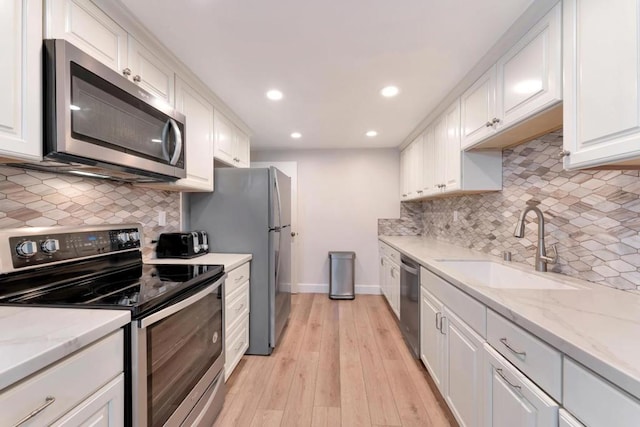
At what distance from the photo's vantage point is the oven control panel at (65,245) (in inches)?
43.6

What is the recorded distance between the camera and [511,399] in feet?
3.22

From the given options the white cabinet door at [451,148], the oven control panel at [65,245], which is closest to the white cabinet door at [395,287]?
the white cabinet door at [451,148]

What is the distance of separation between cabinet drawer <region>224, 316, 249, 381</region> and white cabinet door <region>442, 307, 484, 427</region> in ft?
4.65

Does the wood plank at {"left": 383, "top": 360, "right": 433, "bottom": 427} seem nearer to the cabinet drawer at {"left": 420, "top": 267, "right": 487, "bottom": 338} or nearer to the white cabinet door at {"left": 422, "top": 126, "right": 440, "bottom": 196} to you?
the cabinet drawer at {"left": 420, "top": 267, "right": 487, "bottom": 338}

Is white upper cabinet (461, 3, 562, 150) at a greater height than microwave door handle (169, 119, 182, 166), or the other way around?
white upper cabinet (461, 3, 562, 150)

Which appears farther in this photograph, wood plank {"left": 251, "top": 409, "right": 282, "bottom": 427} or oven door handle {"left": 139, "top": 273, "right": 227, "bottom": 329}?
wood plank {"left": 251, "top": 409, "right": 282, "bottom": 427}

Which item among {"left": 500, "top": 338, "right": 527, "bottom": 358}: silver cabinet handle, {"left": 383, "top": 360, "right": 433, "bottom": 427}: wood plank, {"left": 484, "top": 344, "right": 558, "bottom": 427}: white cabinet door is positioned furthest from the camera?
{"left": 383, "top": 360, "right": 433, "bottom": 427}: wood plank

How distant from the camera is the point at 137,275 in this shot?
1.49 metres

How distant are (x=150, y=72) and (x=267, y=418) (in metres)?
2.18

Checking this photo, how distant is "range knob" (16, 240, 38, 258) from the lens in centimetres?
110

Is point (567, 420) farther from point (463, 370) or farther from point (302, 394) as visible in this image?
point (302, 394)

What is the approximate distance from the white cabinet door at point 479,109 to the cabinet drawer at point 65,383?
2.14 metres

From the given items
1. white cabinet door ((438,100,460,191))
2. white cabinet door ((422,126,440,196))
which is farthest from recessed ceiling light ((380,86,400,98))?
white cabinet door ((422,126,440,196))

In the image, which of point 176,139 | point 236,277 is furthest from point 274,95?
point 236,277
